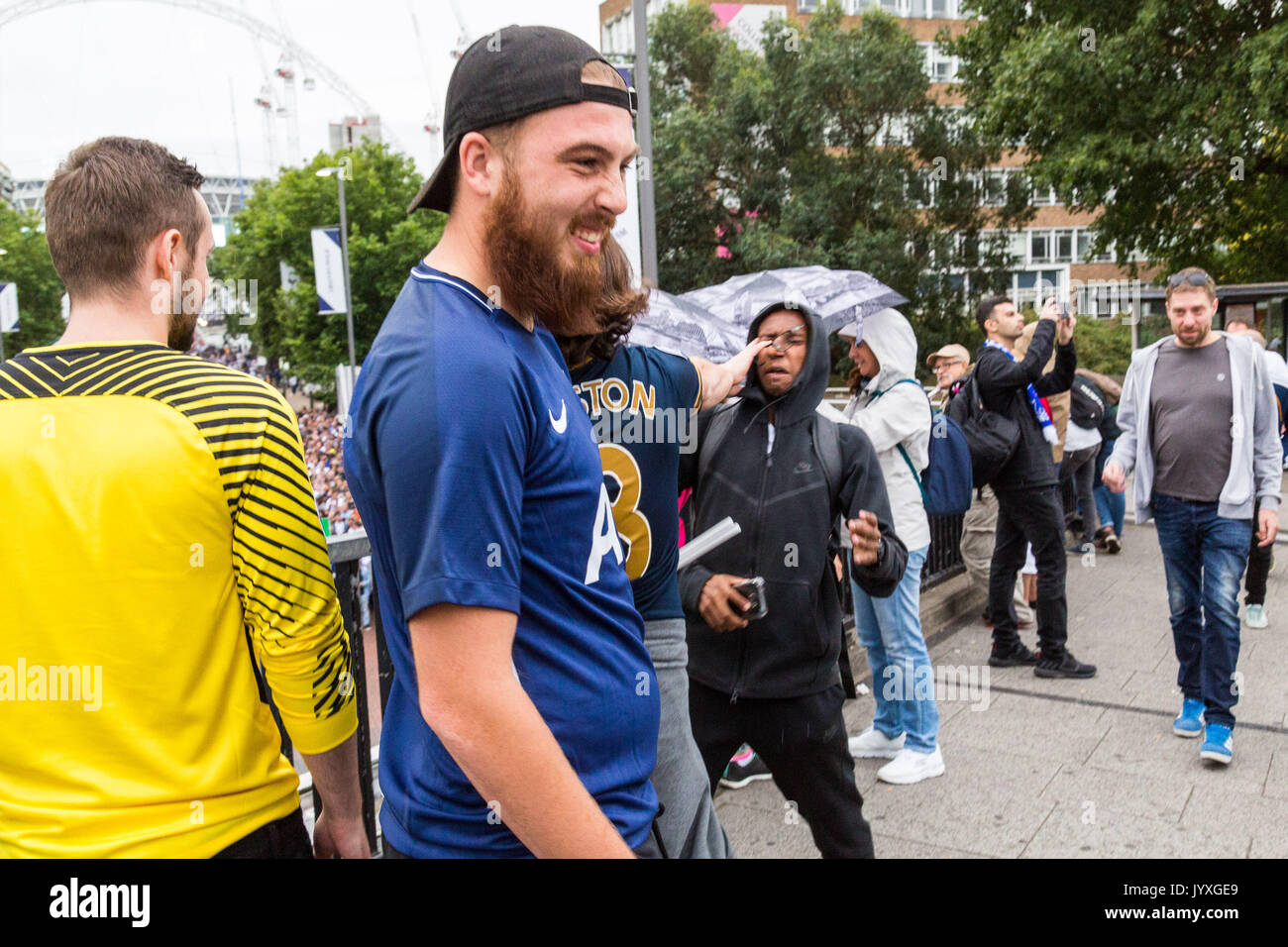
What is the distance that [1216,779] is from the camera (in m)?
4.84

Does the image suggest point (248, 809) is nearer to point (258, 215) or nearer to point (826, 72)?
point (826, 72)

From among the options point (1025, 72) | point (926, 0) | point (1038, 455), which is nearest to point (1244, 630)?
point (1038, 455)

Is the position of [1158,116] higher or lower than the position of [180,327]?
higher

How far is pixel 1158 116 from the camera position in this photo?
18.2 meters

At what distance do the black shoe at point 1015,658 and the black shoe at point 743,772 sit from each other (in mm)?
2412

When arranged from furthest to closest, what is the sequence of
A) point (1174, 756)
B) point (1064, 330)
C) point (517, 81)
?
1. point (1064, 330)
2. point (1174, 756)
3. point (517, 81)

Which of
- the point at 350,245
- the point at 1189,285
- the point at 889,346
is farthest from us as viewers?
the point at 350,245

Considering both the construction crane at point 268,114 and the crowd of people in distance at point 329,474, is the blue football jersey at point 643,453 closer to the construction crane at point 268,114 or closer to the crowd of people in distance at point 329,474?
the crowd of people in distance at point 329,474

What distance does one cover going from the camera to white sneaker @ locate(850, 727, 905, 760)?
5281 millimetres

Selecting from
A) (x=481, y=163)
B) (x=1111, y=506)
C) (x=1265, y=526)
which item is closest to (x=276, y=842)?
(x=481, y=163)

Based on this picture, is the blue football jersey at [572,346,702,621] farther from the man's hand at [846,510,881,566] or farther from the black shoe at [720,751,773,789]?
the black shoe at [720,751,773,789]

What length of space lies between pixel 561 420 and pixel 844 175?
96.9 ft

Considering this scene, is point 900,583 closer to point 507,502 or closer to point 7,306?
point 507,502

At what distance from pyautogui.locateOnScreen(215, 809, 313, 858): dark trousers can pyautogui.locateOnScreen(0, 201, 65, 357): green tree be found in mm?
51074
